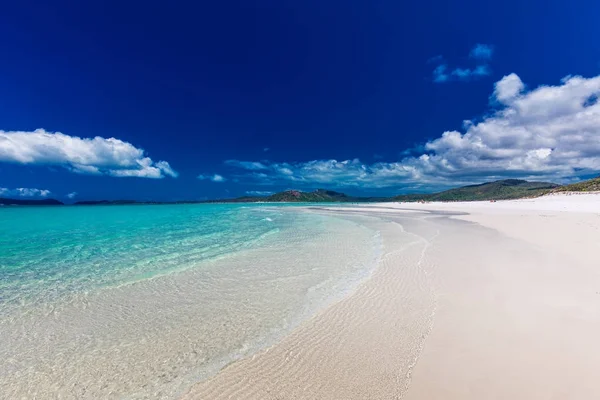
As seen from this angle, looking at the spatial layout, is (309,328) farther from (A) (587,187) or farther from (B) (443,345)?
(A) (587,187)

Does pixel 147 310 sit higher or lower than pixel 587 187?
lower

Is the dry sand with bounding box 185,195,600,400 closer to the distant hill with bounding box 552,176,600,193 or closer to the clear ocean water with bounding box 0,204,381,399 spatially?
the clear ocean water with bounding box 0,204,381,399

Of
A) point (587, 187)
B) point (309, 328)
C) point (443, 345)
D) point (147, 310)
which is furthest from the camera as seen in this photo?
point (587, 187)

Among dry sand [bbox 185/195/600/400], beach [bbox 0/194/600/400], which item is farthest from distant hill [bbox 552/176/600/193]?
dry sand [bbox 185/195/600/400]

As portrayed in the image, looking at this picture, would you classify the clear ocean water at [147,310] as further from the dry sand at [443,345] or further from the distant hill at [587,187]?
the distant hill at [587,187]

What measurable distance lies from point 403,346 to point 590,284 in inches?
257

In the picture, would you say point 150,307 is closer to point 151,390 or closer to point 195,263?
point 151,390

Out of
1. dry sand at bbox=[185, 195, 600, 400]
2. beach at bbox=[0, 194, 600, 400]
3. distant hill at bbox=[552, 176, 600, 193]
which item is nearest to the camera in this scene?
dry sand at bbox=[185, 195, 600, 400]

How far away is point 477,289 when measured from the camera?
8.02 meters

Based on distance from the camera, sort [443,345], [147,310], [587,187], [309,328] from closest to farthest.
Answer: [443,345]
[309,328]
[147,310]
[587,187]

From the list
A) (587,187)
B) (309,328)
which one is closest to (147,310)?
(309,328)

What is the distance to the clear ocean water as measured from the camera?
4.66 meters

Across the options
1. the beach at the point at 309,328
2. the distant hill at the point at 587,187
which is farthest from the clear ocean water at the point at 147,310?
the distant hill at the point at 587,187

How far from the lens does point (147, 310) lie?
7410mm
